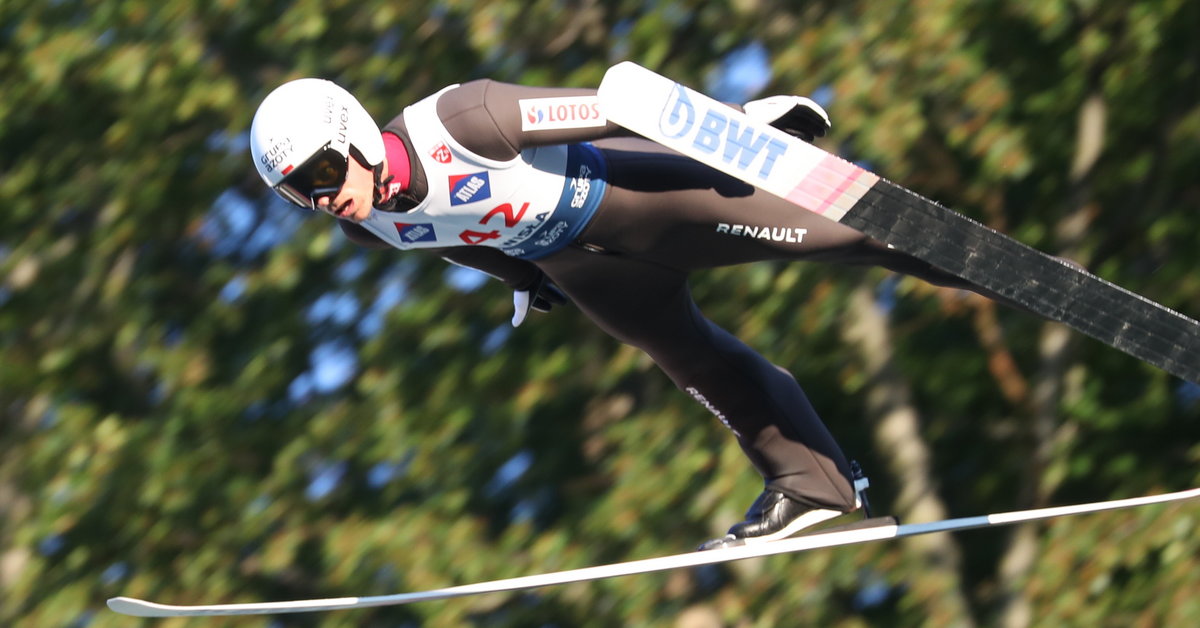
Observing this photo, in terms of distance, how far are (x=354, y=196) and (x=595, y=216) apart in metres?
0.61

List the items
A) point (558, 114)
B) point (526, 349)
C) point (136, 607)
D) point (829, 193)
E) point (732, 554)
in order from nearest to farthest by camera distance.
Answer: point (558, 114)
point (829, 193)
point (732, 554)
point (136, 607)
point (526, 349)

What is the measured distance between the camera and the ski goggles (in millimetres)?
3822

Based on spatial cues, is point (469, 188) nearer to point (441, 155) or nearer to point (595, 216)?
point (441, 155)

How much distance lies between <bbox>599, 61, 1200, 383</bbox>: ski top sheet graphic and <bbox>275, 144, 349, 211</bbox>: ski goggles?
25.5 inches

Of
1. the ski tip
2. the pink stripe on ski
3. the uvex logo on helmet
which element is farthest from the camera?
the ski tip

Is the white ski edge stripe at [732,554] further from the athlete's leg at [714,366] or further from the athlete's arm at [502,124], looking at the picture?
the athlete's arm at [502,124]

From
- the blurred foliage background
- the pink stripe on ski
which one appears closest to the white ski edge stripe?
the pink stripe on ski

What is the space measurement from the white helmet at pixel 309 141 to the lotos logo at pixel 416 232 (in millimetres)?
210

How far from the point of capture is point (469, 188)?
399 centimetres

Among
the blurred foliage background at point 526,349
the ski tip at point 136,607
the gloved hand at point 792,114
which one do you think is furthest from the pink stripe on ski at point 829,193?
the blurred foliage background at point 526,349

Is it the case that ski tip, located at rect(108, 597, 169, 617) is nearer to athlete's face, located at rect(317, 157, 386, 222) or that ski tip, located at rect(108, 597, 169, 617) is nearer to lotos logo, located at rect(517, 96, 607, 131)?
athlete's face, located at rect(317, 157, 386, 222)

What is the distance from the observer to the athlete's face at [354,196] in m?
3.86

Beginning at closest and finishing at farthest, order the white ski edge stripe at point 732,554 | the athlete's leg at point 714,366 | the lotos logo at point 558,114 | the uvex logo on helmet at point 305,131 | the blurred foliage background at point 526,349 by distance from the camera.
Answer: the uvex logo on helmet at point 305,131
the lotos logo at point 558,114
the athlete's leg at point 714,366
the white ski edge stripe at point 732,554
the blurred foliage background at point 526,349

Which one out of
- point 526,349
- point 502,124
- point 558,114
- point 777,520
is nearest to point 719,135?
point 558,114
